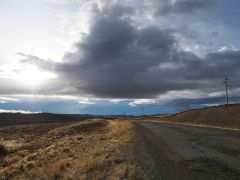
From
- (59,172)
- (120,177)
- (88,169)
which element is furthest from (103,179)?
(59,172)

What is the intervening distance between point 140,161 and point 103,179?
3.60m

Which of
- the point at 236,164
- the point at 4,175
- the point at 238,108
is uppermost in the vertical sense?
the point at 238,108

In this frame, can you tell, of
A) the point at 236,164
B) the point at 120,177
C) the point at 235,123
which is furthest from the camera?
the point at 235,123

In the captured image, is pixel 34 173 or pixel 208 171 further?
pixel 34 173

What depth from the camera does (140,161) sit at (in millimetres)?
14773

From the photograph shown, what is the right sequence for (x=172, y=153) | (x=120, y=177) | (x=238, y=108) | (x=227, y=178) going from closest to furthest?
(x=227, y=178) → (x=120, y=177) → (x=172, y=153) → (x=238, y=108)

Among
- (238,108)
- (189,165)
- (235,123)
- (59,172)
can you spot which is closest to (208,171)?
(189,165)

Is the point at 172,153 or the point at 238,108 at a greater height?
the point at 238,108

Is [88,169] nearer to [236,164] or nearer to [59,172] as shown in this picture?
[59,172]

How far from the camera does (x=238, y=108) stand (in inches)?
2314

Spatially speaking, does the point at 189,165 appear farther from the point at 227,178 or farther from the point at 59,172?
the point at 59,172

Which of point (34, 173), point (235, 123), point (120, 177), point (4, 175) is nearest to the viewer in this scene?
point (120, 177)

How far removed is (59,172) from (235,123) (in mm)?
42680

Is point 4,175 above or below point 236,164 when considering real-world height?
below
